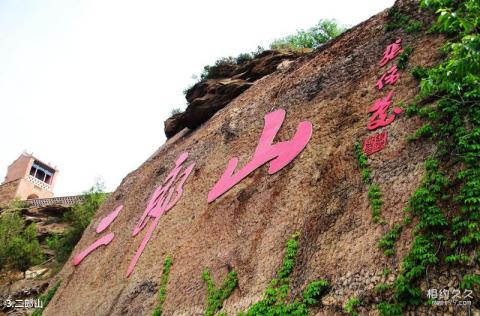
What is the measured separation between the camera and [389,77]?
583cm

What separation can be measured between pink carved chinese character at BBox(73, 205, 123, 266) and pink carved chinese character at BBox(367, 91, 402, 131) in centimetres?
713

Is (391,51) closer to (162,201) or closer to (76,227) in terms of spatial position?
(162,201)

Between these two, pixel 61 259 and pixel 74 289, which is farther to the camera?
pixel 61 259

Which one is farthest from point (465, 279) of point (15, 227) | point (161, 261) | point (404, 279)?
point (15, 227)

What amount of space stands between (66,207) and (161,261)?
58.2 ft

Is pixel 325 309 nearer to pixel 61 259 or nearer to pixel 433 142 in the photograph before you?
pixel 433 142

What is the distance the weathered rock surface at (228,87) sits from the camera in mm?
10938

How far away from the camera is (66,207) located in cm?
2270

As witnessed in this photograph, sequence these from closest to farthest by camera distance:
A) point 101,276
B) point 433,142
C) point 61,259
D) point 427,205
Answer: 1. point 427,205
2. point 433,142
3. point 101,276
4. point 61,259

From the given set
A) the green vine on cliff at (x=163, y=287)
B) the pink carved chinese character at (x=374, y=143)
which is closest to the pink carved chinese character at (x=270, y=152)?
the pink carved chinese character at (x=374, y=143)

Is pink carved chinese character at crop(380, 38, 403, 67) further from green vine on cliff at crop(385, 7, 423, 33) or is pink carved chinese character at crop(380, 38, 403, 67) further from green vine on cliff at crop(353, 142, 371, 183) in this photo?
green vine on cliff at crop(353, 142, 371, 183)

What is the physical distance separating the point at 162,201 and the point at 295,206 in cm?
423

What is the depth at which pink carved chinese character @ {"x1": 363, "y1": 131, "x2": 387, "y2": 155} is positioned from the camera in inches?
197

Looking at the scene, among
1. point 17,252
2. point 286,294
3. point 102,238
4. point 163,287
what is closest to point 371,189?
point 286,294
